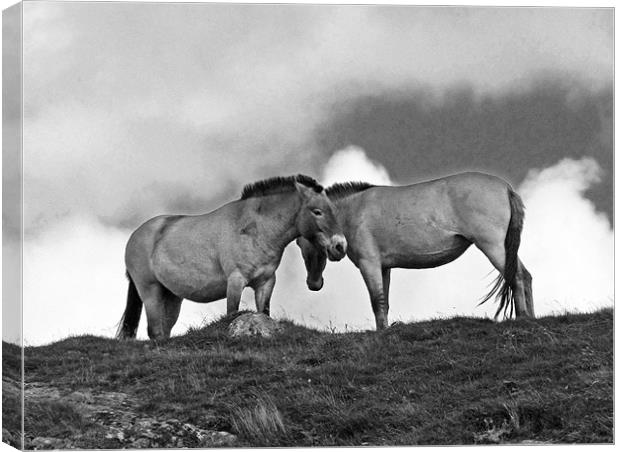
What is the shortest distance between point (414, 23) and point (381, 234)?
3.08 metres

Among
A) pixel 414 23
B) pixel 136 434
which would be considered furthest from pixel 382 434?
pixel 414 23

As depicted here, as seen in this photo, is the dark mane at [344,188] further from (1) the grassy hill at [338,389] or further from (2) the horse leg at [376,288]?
(1) the grassy hill at [338,389]

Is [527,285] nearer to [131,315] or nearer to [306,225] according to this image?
[306,225]

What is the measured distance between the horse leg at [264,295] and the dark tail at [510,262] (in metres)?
2.84

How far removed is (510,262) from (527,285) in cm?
41

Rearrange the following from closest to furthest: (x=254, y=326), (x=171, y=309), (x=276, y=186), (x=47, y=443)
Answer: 1. (x=47, y=443)
2. (x=254, y=326)
3. (x=276, y=186)
4. (x=171, y=309)

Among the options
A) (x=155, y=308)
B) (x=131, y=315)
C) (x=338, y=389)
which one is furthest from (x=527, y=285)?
(x=131, y=315)

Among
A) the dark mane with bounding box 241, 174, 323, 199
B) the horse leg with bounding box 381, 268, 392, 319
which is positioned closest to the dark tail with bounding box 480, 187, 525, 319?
the horse leg with bounding box 381, 268, 392, 319

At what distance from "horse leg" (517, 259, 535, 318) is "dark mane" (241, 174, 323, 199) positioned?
2886 millimetres

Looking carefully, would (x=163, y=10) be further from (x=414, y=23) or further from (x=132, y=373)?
(x=132, y=373)

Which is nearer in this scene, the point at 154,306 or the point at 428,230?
the point at 428,230

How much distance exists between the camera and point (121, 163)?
1862 cm

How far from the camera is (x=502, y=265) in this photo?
1942 centimetres

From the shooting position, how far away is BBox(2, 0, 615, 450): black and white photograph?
55.6 feet
